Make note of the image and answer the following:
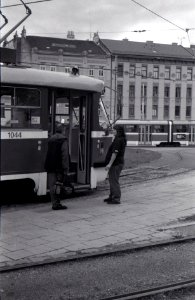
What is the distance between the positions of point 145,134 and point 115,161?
47.0 metres

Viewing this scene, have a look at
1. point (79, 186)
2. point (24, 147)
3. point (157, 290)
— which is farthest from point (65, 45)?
point (157, 290)

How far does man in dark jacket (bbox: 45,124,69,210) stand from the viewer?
957 cm

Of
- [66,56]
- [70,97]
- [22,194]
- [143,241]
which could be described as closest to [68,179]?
[22,194]

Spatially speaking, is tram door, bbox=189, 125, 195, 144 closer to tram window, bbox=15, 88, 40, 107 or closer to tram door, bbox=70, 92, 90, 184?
tram door, bbox=70, 92, 90, 184

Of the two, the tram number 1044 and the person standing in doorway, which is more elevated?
the tram number 1044

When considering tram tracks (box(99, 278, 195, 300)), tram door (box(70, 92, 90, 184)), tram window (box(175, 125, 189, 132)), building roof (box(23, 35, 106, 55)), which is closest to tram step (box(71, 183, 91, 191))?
tram door (box(70, 92, 90, 184))

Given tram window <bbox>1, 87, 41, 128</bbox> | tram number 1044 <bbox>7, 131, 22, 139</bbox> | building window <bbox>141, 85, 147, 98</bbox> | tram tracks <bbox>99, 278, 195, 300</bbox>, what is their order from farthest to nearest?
building window <bbox>141, 85, 147, 98</bbox>
tram number 1044 <bbox>7, 131, 22, 139</bbox>
tram window <bbox>1, 87, 41, 128</bbox>
tram tracks <bbox>99, 278, 195, 300</bbox>

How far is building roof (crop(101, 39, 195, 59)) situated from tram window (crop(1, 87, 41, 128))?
68.3 m

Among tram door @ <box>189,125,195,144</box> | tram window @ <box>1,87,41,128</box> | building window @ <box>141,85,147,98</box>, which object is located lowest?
tram door @ <box>189,125,195,144</box>

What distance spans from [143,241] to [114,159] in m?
3.24

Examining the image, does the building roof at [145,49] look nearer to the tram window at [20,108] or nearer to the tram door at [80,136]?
the tram door at [80,136]

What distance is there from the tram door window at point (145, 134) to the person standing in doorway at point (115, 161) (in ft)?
152

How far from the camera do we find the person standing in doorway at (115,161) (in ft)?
34.6

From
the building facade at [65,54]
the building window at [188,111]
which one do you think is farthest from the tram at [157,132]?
the building window at [188,111]
